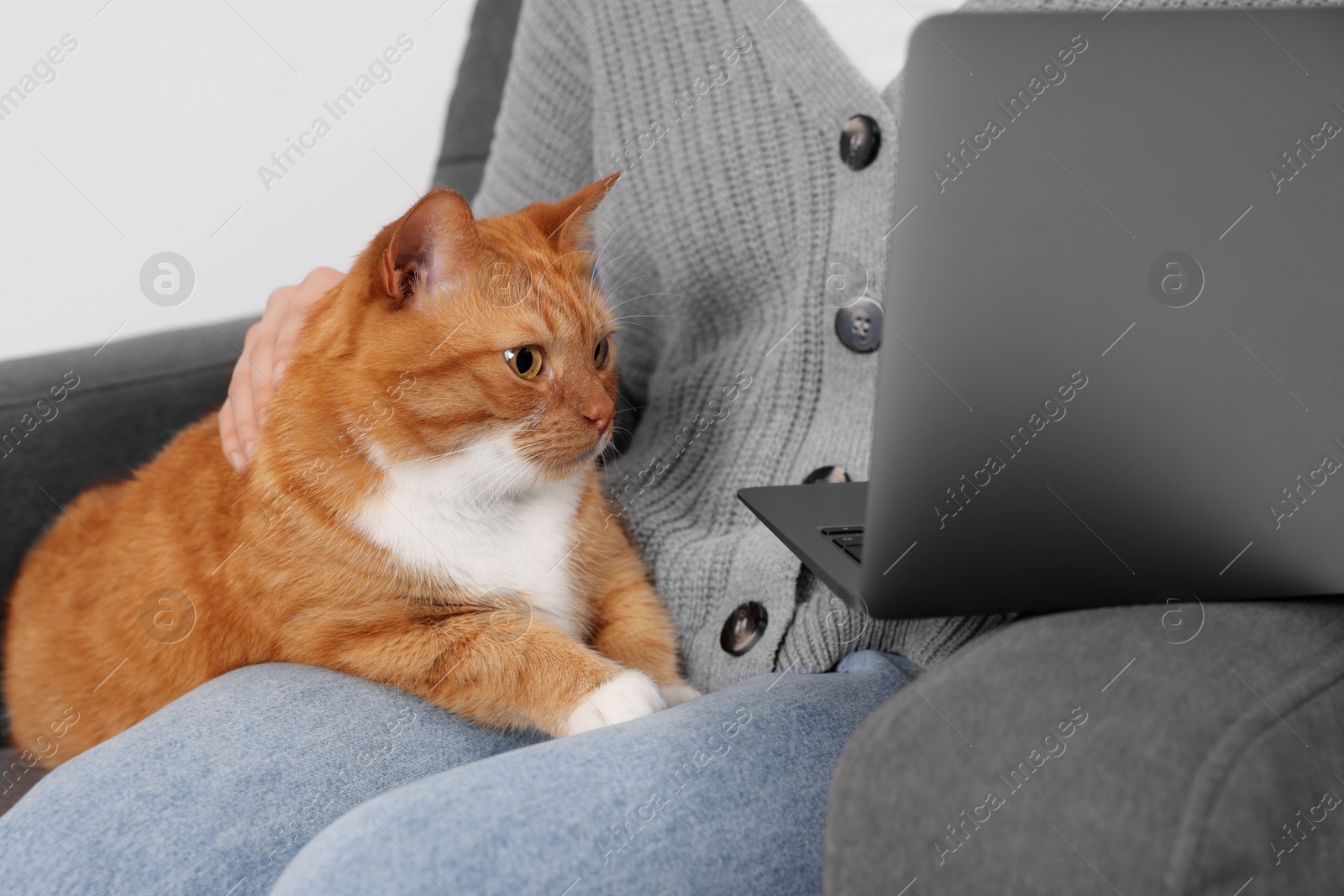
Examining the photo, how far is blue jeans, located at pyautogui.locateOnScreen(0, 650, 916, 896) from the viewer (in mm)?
640

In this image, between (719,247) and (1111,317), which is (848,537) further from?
(719,247)

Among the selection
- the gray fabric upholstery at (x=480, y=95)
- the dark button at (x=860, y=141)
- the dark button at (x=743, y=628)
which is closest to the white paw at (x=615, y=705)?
the dark button at (x=743, y=628)

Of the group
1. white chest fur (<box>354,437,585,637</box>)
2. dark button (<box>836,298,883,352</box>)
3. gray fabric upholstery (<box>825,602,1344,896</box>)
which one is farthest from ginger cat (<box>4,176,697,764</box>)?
gray fabric upholstery (<box>825,602,1344,896</box>)

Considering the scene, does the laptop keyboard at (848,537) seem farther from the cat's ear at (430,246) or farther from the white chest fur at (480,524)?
the cat's ear at (430,246)

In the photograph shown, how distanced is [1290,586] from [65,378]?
1513mm

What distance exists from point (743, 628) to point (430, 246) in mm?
520

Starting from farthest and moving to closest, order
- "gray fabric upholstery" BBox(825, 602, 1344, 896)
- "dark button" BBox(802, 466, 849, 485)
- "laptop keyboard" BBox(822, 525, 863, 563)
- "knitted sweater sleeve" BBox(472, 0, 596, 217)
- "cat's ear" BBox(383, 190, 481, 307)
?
"knitted sweater sleeve" BBox(472, 0, 596, 217), "dark button" BBox(802, 466, 849, 485), "cat's ear" BBox(383, 190, 481, 307), "laptop keyboard" BBox(822, 525, 863, 563), "gray fabric upholstery" BBox(825, 602, 1344, 896)

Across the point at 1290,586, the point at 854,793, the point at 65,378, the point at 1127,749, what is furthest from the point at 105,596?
the point at 1290,586

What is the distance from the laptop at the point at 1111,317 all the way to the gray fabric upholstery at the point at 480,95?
1323 mm

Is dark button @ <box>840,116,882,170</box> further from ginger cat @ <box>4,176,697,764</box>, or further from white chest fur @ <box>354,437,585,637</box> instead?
white chest fur @ <box>354,437,585,637</box>

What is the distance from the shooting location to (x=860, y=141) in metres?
1.10

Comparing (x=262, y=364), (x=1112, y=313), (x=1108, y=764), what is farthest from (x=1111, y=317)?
(x=262, y=364)

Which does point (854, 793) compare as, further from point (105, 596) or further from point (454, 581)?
point (105, 596)

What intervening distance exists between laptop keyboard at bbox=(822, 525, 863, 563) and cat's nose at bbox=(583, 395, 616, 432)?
0.30 metres
